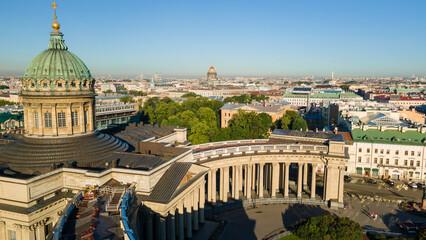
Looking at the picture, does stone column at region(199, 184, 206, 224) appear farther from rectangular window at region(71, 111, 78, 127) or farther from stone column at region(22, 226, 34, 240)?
stone column at region(22, 226, 34, 240)

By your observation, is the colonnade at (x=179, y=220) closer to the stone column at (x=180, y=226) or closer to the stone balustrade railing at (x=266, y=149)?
the stone column at (x=180, y=226)

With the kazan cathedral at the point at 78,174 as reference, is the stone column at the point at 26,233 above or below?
below

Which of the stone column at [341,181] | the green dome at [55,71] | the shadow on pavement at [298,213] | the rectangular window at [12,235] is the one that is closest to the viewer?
the rectangular window at [12,235]

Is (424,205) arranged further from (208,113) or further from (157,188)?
(208,113)

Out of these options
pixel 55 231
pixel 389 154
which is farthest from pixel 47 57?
pixel 389 154

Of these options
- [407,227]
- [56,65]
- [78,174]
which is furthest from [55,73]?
[407,227]

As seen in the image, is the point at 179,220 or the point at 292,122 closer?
the point at 179,220

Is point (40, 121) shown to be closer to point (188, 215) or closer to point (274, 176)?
point (188, 215)

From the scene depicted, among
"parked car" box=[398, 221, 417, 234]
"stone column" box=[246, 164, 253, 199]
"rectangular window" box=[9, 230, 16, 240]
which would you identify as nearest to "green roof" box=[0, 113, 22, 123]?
"rectangular window" box=[9, 230, 16, 240]

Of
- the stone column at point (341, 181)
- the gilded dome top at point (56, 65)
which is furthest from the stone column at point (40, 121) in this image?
the stone column at point (341, 181)
